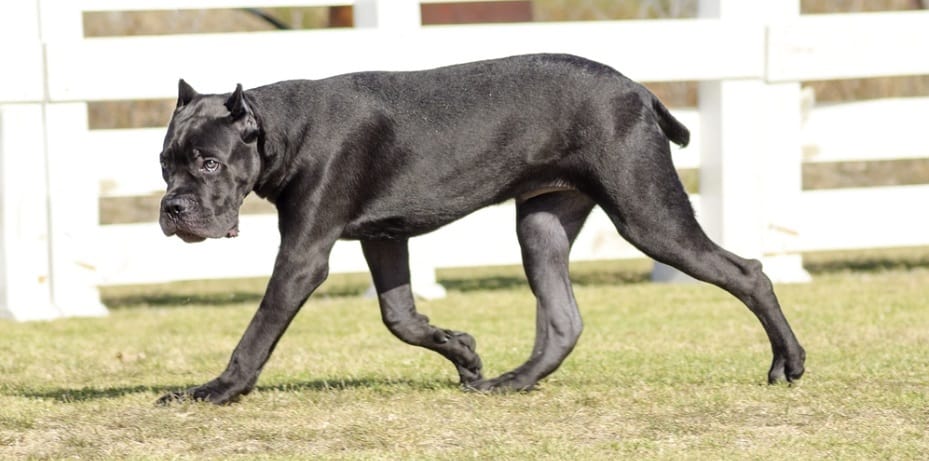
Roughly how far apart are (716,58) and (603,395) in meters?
3.65

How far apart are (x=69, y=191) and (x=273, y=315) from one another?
3266mm

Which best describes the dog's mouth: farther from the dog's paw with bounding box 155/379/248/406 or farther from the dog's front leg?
the dog's paw with bounding box 155/379/248/406

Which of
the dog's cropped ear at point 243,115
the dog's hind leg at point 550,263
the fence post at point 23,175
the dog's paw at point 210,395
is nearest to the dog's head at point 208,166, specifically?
the dog's cropped ear at point 243,115

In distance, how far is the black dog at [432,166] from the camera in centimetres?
507

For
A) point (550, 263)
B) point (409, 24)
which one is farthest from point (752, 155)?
point (550, 263)

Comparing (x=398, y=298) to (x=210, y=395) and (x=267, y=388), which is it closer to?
(x=267, y=388)

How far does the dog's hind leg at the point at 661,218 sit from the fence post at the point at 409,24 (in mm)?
3049

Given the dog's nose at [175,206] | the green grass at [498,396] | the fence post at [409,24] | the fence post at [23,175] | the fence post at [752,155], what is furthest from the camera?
the fence post at [752,155]

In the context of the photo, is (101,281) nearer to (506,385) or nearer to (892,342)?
(506,385)

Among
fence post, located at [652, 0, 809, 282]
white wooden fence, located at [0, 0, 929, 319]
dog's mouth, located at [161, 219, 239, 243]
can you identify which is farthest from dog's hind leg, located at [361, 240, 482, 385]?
fence post, located at [652, 0, 809, 282]

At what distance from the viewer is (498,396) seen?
5.34 m

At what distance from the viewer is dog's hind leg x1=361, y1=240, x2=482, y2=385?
5.44 metres

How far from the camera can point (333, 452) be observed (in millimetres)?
4418

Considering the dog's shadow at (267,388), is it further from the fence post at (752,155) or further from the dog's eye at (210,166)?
the fence post at (752,155)
